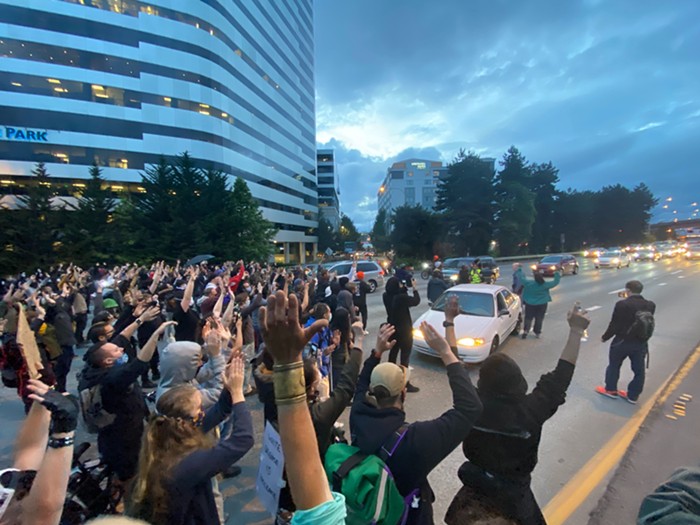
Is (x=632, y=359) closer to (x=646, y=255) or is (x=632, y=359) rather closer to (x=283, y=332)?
(x=283, y=332)

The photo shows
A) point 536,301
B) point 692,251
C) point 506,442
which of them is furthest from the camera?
point 692,251

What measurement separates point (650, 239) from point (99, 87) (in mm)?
96360

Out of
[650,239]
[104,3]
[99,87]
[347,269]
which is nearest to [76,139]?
[99,87]

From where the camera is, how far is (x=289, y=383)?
1132 mm

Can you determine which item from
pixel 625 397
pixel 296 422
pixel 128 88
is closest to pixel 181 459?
pixel 296 422

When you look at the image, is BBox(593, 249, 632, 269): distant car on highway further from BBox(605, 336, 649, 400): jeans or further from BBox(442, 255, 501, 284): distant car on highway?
BBox(605, 336, 649, 400): jeans

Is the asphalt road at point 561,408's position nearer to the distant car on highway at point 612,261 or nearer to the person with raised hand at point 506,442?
the person with raised hand at point 506,442

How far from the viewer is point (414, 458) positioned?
1.75 m

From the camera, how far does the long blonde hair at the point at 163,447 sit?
1.68m

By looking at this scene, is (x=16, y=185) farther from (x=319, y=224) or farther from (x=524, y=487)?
(x=319, y=224)

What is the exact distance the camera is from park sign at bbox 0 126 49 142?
94.1 ft

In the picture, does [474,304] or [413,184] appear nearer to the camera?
[474,304]

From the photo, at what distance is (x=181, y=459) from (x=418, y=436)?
51.4 inches

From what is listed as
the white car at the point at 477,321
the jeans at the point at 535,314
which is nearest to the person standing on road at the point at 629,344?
the white car at the point at 477,321
